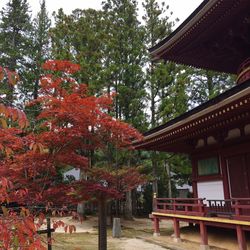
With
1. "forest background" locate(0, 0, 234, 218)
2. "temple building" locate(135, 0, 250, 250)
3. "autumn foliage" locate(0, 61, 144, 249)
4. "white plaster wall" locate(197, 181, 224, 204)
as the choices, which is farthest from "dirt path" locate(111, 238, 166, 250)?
"forest background" locate(0, 0, 234, 218)

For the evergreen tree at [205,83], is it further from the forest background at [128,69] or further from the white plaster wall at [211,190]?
the white plaster wall at [211,190]

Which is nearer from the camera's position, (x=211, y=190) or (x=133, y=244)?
(x=133, y=244)

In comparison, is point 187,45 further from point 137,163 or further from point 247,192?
point 137,163

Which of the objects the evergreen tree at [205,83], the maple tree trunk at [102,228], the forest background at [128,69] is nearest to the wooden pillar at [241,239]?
the maple tree trunk at [102,228]

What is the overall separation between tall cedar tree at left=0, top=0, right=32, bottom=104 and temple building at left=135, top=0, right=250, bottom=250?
21.4 meters

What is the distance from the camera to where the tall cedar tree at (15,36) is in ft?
99.3

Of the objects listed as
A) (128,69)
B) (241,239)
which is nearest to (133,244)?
(241,239)

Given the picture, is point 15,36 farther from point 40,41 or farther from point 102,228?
point 102,228

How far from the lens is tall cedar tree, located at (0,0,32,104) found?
99.3 ft

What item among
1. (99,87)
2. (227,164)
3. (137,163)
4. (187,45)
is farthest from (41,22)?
(227,164)

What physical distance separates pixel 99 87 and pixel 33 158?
1137 centimetres

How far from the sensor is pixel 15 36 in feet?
105

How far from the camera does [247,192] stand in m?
9.80

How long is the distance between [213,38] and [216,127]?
10.0 ft
